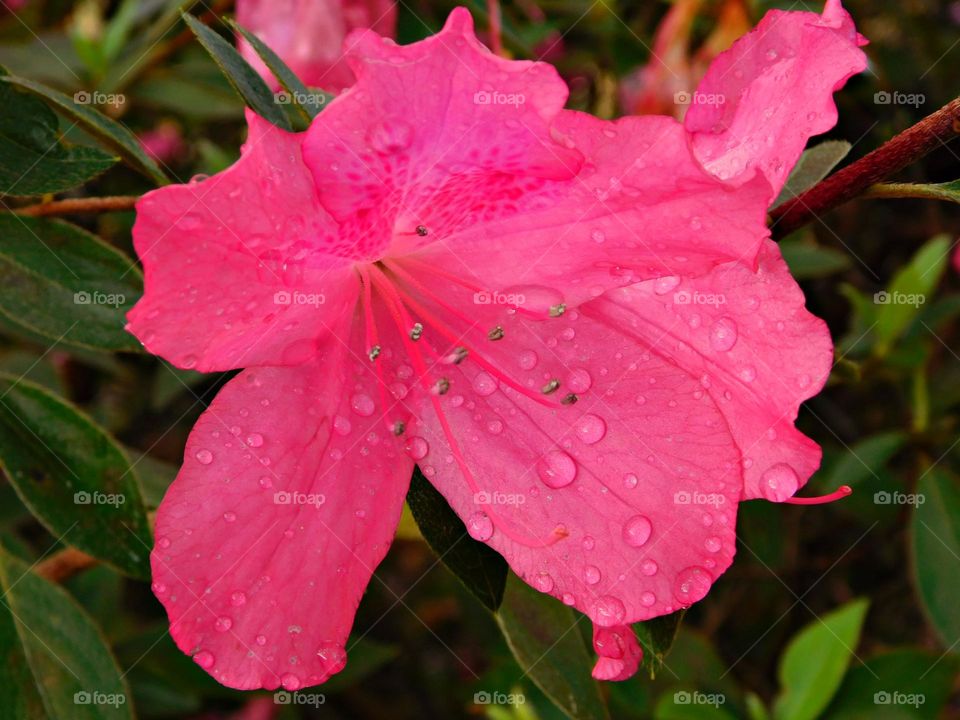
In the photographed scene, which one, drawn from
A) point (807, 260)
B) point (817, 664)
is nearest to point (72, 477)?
point (817, 664)

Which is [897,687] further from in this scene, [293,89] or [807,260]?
[293,89]

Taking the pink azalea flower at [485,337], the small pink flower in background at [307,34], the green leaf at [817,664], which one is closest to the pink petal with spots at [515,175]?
the pink azalea flower at [485,337]

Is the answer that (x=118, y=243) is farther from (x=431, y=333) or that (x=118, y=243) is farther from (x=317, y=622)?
(x=317, y=622)

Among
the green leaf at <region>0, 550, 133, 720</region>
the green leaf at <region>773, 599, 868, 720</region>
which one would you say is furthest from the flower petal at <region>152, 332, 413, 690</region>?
the green leaf at <region>773, 599, 868, 720</region>

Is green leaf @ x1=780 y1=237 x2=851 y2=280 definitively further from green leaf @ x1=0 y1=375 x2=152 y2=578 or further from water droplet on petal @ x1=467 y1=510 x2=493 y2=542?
green leaf @ x1=0 y1=375 x2=152 y2=578

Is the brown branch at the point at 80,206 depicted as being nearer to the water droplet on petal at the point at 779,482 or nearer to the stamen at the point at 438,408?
the stamen at the point at 438,408

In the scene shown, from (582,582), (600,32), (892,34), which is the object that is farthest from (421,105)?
(892,34)
